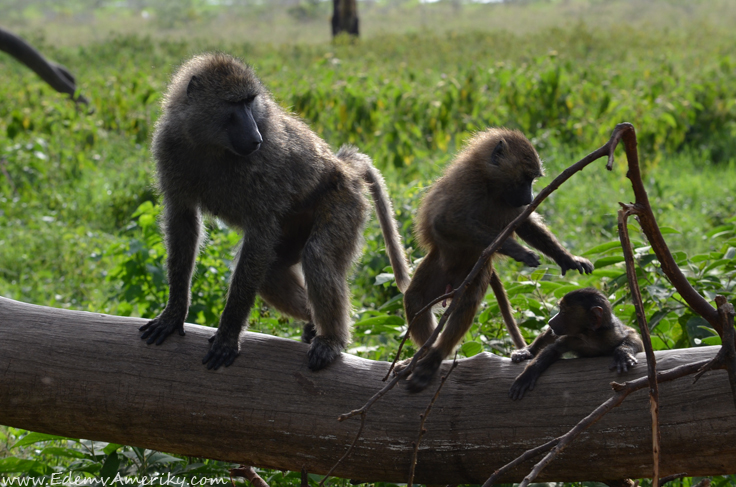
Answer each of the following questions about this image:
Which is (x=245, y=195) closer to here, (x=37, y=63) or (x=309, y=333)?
(x=309, y=333)

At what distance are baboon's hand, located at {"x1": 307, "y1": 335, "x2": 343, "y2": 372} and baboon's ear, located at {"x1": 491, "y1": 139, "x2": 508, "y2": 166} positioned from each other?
3.84ft

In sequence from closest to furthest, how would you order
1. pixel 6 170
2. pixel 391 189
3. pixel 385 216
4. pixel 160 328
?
→ pixel 160 328 → pixel 385 216 → pixel 391 189 → pixel 6 170

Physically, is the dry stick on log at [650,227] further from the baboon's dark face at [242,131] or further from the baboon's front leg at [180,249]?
the baboon's front leg at [180,249]

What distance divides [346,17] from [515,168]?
20.2 metres

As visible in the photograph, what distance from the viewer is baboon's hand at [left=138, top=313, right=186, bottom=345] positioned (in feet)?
9.50

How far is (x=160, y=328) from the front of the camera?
2951mm

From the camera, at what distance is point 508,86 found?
9461 millimetres

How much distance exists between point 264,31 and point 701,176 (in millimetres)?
26993

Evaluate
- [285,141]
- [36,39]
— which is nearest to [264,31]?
[36,39]

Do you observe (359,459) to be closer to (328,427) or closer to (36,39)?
(328,427)

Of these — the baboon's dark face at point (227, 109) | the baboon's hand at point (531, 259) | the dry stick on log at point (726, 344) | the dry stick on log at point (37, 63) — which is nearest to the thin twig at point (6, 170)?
the dry stick on log at point (37, 63)

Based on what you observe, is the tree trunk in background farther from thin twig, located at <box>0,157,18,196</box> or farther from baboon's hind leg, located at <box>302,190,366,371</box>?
baboon's hind leg, located at <box>302,190,366,371</box>

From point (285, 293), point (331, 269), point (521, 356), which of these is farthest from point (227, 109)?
point (521, 356)

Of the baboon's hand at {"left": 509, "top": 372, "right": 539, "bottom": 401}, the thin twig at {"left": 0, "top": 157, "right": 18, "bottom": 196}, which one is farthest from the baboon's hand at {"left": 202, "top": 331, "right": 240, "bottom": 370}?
the thin twig at {"left": 0, "top": 157, "right": 18, "bottom": 196}
